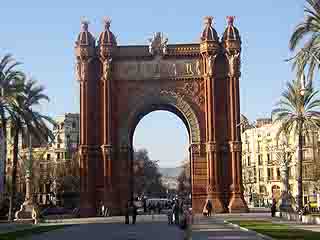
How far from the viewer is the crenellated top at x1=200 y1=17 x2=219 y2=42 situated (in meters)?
66.2

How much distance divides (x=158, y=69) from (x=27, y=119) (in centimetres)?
1610

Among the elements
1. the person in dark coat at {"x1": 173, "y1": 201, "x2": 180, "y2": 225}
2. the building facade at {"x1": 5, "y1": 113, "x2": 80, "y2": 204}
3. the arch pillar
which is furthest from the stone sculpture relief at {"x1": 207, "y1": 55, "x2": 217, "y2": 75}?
the building facade at {"x1": 5, "y1": 113, "x2": 80, "y2": 204}

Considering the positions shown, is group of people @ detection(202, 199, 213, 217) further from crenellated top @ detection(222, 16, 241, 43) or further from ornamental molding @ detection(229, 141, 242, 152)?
crenellated top @ detection(222, 16, 241, 43)

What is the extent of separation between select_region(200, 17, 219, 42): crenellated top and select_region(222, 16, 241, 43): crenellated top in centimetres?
103

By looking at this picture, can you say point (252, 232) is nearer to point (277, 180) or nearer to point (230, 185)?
point (230, 185)

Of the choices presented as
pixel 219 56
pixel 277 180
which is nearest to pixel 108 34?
pixel 219 56

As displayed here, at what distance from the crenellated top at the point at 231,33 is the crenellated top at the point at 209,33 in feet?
3.38

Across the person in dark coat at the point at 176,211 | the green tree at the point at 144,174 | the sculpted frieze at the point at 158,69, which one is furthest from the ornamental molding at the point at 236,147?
the green tree at the point at 144,174

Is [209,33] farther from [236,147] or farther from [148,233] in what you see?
[148,233]

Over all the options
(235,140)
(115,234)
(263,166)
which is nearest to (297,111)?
(235,140)

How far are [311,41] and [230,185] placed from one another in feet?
104

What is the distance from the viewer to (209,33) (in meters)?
66.6

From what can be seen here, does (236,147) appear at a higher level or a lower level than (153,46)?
lower

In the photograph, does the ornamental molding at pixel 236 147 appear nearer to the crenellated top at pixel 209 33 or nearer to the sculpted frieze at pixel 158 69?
the sculpted frieze at pixel 158 69
